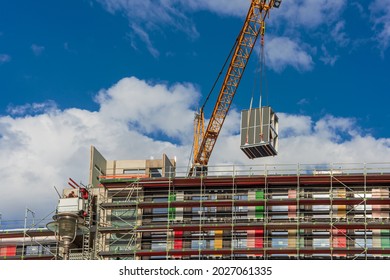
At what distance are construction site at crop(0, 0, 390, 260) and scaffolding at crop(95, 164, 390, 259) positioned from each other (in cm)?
9

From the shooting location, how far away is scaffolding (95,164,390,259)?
78.2 meters

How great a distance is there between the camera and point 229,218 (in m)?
80.7

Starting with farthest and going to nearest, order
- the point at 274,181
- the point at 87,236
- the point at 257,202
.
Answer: the point at 87,236, the point at 274,181, the point at 257,202

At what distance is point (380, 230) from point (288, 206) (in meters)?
8.69

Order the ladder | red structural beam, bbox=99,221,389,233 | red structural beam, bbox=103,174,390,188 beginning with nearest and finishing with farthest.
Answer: red structural beam, bbox=99,221,389,233 → red structural beam, bbox=103,174,390,188 → the ladder

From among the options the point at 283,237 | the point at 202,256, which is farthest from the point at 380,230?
A: the point at 202,256

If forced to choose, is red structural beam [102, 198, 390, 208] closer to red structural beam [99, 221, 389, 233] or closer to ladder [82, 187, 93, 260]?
red structural beam [99, 221, 389, 233]

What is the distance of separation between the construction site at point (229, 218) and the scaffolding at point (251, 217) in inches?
3.6

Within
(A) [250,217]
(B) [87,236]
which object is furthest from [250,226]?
(B) [87,236]

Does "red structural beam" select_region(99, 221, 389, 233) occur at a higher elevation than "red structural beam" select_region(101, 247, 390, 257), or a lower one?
higher

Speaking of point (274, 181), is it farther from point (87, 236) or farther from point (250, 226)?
point (87, 236)

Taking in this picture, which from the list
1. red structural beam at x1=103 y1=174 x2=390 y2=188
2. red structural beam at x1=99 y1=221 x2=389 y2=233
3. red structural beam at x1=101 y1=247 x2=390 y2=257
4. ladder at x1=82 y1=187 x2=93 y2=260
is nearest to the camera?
red structural beam at x1=101 y1=247 x2=390 y2=257

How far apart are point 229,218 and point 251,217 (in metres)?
2.06
